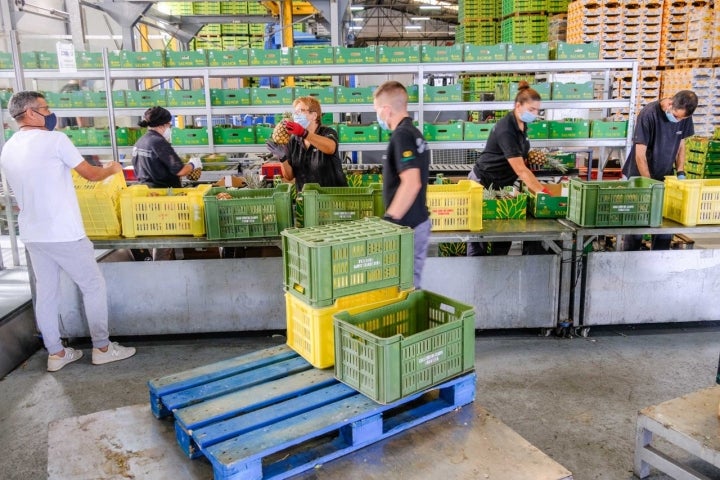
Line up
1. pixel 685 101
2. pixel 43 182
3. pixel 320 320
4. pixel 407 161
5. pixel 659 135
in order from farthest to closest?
pixel 659 135, pixel 685 101, pixel 43 182, pixel 407 161, pixel 320 320

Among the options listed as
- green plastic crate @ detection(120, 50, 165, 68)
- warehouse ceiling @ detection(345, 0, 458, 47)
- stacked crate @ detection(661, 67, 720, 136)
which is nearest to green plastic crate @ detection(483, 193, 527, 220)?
green plastic crate @ detection(120, 50, 165, 68)

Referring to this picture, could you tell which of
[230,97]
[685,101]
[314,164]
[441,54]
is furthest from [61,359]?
[685,101]

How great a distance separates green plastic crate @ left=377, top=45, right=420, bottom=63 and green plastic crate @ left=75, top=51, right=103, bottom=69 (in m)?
3.35

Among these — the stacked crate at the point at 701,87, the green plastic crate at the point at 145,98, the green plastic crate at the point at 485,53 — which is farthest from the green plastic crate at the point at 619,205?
the stacked crate at the point at 701,87

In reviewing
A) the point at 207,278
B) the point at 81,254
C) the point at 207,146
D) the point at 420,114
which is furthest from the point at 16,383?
the point at 420,114

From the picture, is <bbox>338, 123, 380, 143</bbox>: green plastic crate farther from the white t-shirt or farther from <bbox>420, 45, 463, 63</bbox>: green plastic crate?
the white t-shirt

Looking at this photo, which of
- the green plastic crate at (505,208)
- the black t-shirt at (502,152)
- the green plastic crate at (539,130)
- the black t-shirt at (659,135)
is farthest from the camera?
the green plastic crate at (539,130)

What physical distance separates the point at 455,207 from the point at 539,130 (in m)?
3.39

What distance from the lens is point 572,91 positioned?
24.0 feet

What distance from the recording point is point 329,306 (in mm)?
2561

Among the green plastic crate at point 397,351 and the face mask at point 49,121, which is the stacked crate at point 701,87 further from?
the face mask at point 49,121

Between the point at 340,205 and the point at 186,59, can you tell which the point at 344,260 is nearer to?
the point at 340,205

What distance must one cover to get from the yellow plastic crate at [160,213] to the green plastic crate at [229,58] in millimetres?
3157

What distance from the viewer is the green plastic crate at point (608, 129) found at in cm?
735
